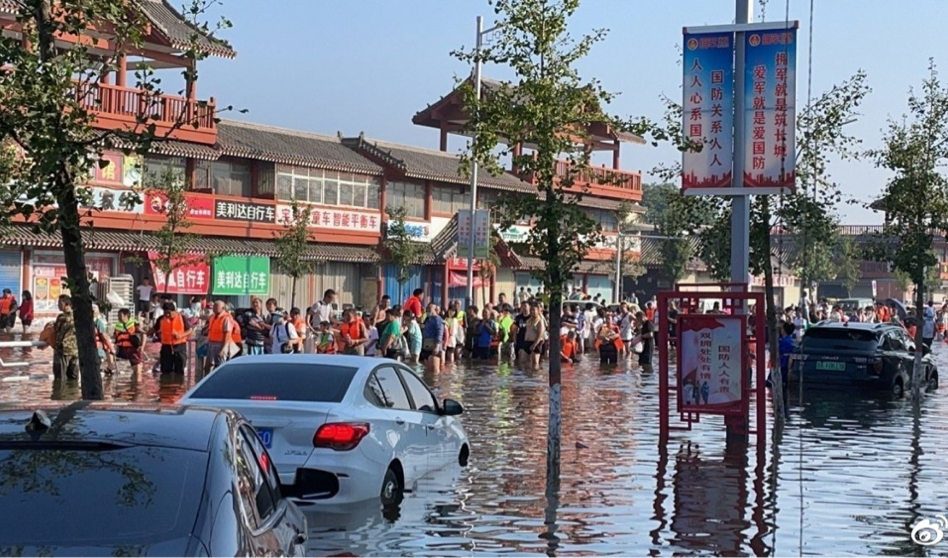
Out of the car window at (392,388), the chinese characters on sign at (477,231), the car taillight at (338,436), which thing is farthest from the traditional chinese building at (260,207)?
the car taillight at (338,436)

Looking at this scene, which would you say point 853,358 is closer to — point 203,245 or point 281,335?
point 281,335

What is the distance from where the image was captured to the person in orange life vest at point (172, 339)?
27.5 meters

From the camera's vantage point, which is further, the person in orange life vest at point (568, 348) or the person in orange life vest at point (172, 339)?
the person in orange life vest at point (568, 348)

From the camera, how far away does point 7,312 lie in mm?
41094

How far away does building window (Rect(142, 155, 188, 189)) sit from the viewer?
1777 inches

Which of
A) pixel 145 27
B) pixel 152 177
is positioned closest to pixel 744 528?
pixel 145 27

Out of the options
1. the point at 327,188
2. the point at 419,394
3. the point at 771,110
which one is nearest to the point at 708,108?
the point at 771,110

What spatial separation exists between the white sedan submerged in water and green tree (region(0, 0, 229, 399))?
47.1 inches

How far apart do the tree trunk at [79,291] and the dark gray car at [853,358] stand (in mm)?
17528

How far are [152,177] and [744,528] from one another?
35.8 m

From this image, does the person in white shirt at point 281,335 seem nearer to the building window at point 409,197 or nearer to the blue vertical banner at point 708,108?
the blue vertical banner at point 708,108

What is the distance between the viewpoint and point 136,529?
4.92 metres

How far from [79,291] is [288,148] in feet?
138

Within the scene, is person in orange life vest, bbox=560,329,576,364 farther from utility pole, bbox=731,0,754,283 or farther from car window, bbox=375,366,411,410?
car window, bbox=375,366,411,410
